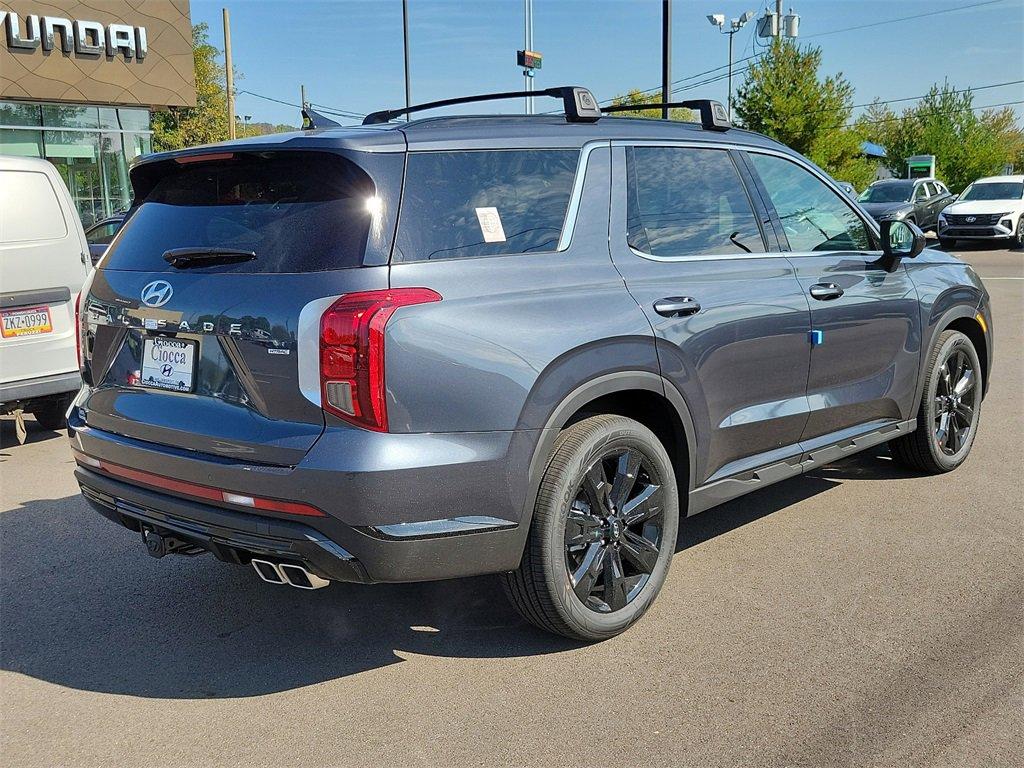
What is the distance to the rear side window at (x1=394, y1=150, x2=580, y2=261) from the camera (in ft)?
10.9

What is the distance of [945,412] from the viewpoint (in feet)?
19.4

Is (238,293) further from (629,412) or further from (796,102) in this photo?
(796,102)

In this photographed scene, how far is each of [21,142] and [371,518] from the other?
22.3m

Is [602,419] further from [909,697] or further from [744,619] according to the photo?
[909,697]

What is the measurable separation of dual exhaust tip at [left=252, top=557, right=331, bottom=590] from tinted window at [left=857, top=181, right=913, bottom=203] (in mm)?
26891

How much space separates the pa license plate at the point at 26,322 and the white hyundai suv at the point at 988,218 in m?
22.5

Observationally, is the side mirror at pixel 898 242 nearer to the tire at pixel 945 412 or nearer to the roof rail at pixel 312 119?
the tire at pixel 945 412

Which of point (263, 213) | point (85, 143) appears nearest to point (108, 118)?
point (85, 143)

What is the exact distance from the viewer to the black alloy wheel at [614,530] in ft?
12.1

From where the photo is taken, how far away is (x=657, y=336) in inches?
152

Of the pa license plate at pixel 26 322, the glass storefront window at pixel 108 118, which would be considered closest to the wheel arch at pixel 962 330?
the pa license plate at pixel 26 322

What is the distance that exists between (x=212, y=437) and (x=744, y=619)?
7.03ft

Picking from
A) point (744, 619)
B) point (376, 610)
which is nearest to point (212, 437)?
point (376, 610)

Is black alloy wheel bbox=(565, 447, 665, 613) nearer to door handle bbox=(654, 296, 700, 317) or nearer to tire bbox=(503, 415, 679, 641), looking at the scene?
tire bbox=(503, 415, 679, 641)
